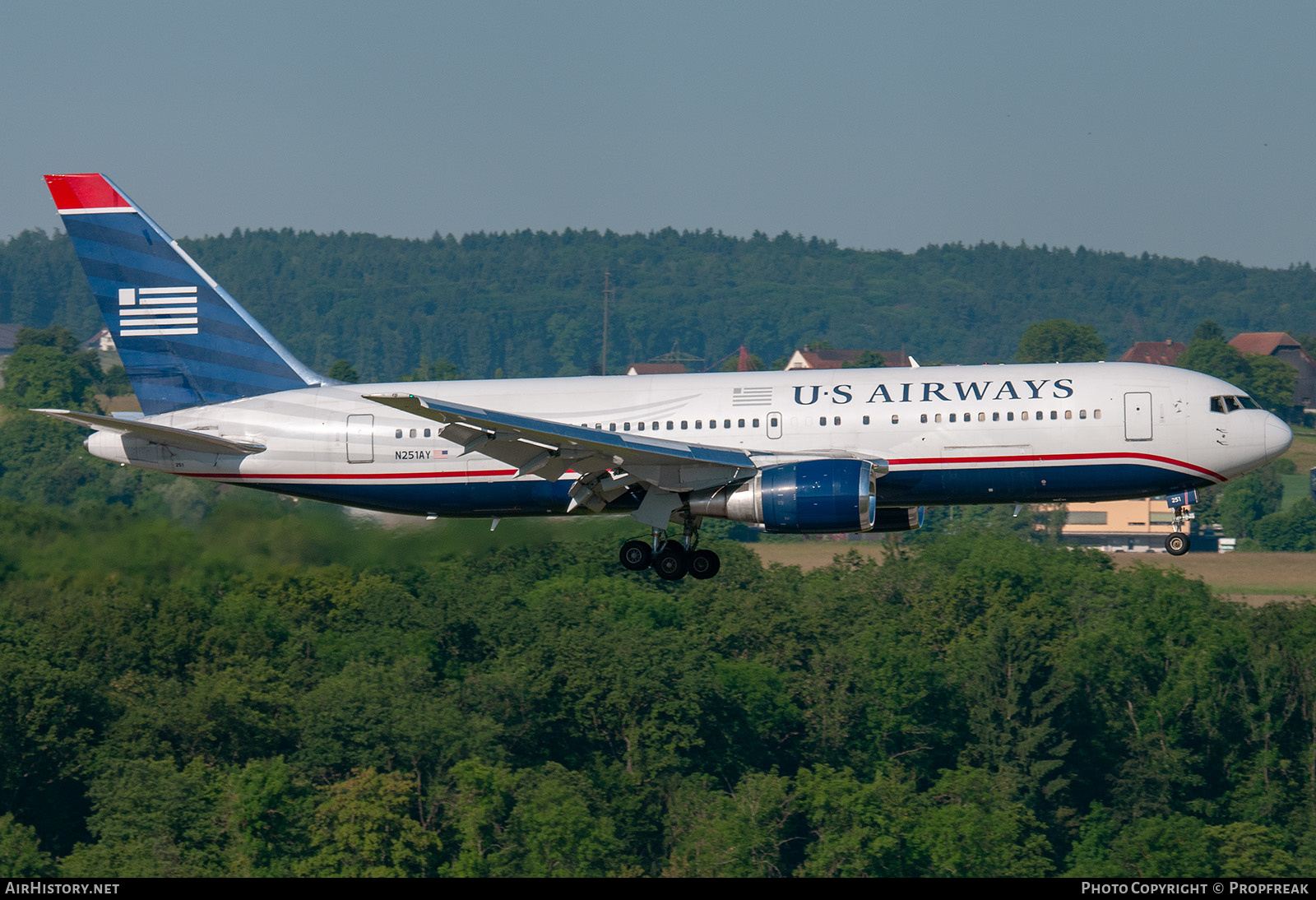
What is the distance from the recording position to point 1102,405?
38.0m

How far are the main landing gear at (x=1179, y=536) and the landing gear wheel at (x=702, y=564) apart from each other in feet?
36.9

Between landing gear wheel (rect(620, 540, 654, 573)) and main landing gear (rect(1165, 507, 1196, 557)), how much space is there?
12874 mm

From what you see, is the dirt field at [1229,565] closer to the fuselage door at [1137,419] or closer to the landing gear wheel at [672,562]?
the landing gear wheel at [672,562]

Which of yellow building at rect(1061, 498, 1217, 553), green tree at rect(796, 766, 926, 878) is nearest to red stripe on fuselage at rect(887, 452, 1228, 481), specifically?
green tree at rect(796, 766, 926, 878)

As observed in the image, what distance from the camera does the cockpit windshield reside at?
38.3 m

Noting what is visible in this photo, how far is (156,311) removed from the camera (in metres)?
43.7

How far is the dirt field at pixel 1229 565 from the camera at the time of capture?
121 meters

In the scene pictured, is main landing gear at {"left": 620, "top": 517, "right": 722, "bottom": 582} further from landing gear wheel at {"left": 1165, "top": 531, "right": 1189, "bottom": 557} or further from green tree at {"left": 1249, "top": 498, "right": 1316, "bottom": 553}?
green tree at {"left": 1249, "top": 498, "right": 1316, "bottom": 553}

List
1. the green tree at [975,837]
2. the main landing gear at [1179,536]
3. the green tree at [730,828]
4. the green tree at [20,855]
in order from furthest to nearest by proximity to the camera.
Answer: the green tree at [975,837] < the green tree at [730,828] < the green tree at [20,855] < the main landing gear at [1179,536]

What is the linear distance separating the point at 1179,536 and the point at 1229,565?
9975cm

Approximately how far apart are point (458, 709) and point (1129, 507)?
311 ft

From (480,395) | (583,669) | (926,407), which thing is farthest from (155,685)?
(926,407)

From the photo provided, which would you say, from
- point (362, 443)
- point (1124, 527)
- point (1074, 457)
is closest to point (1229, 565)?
point (1124, 527)

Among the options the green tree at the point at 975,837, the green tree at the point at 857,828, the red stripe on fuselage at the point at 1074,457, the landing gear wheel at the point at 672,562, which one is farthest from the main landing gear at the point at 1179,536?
the green tree at the point at 975,837
